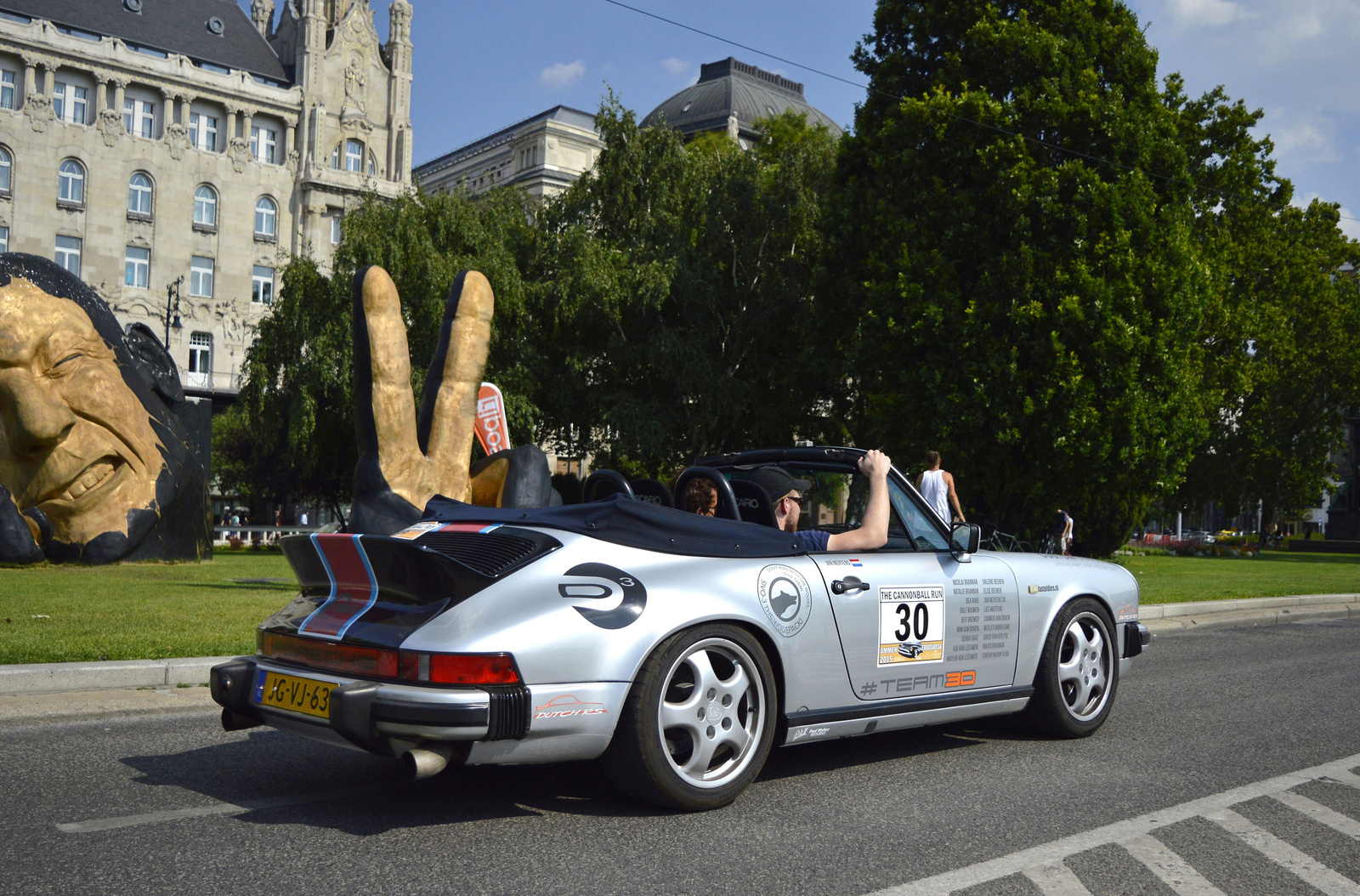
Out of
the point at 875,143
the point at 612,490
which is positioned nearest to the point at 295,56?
the point at 875,143

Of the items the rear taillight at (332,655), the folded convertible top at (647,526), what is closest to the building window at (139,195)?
the rear taillight at (332,655)

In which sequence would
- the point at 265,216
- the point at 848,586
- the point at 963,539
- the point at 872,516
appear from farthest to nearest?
the point at 265,216 < the point at 963,539 < the point at 872,516 < the point at 848,586

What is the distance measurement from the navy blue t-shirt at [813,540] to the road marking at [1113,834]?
5.03 ft

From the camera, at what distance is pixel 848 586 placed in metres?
4.95

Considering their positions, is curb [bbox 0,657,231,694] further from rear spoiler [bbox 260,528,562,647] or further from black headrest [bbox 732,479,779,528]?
black headrest [bbox 732,479,779,528]

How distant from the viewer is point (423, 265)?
26.3 m

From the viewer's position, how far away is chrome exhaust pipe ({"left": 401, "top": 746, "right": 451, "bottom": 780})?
3824 mm

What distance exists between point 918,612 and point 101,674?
5243 millimetres

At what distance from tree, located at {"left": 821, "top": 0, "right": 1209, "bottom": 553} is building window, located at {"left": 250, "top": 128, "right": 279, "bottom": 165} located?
49.1 m

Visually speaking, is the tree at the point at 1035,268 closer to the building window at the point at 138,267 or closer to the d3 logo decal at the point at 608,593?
the d3 logo decal at the point at 608,593

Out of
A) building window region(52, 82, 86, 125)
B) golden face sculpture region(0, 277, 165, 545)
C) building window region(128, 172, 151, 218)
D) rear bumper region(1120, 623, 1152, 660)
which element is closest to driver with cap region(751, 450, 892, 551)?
rear bumper region(1120, 623, 1152, 660)

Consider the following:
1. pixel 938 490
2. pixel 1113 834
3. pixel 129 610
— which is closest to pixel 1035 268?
pixel 938 490

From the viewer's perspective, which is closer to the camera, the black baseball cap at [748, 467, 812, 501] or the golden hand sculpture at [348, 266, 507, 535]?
the black baseball cap at [748, 467, 812, 501]

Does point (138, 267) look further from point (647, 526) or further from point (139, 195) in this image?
point (647, 526)
